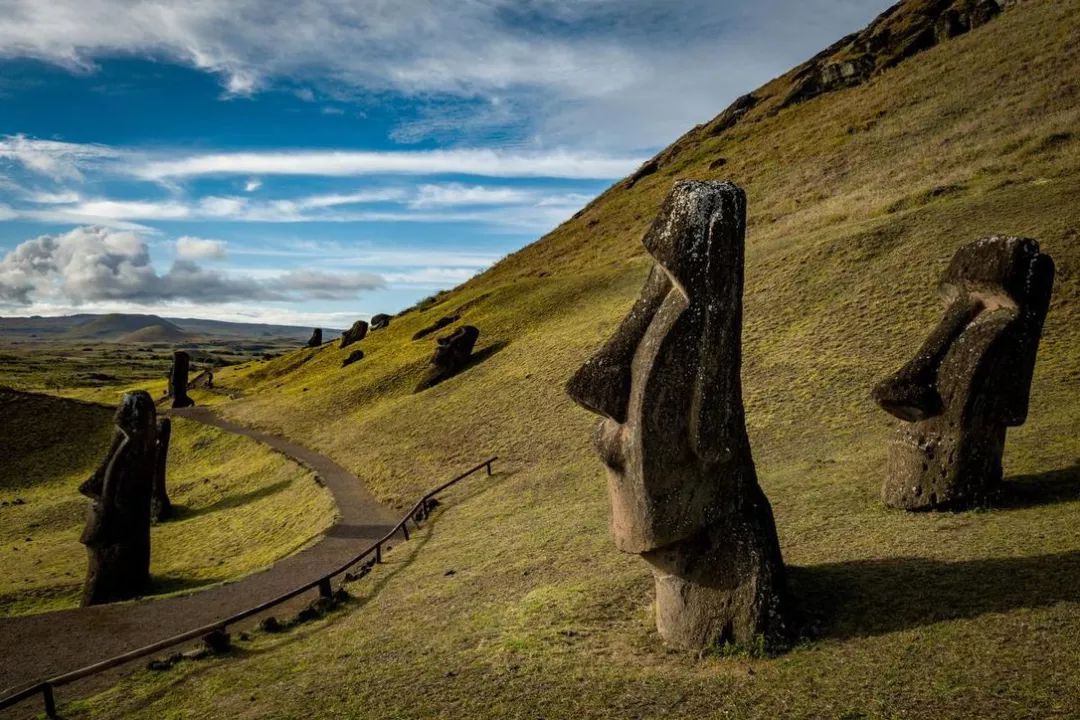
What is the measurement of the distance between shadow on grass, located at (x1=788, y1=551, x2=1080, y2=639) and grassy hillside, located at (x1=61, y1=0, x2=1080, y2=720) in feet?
0.14

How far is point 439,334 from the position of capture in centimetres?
6003

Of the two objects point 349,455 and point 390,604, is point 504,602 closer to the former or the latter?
point 390,604

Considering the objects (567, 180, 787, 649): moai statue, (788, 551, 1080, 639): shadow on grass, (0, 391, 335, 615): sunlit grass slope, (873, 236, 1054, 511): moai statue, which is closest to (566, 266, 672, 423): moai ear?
(567, 180, 787, 649): moai statue

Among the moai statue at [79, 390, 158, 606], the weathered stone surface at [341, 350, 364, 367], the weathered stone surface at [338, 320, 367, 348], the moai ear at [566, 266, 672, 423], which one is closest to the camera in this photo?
the moai ear at [566, 266, 672, 423]

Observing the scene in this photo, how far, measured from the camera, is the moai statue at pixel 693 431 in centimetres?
849

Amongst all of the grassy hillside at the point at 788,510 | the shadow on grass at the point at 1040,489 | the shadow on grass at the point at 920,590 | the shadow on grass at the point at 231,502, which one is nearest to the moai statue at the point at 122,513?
the grassy hillside at the point at 788,510

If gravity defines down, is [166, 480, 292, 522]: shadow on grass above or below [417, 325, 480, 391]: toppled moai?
below

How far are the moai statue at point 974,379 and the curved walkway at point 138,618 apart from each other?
1486cm

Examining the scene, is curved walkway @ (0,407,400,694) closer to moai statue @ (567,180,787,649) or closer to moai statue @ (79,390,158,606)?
moai statue @ (79,390,158,606)

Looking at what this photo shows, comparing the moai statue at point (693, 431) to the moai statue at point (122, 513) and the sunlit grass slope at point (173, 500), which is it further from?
the sunlit grass slope at point (173, 500)

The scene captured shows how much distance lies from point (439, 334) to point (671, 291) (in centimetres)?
5227

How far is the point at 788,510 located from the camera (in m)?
14.8

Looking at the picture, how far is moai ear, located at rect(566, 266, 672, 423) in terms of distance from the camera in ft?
29.1

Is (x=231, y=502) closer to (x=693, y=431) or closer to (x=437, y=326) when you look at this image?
(x=693, y=431)
